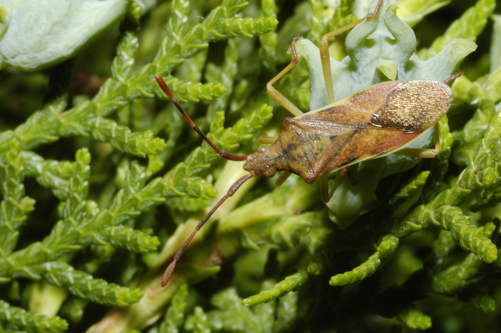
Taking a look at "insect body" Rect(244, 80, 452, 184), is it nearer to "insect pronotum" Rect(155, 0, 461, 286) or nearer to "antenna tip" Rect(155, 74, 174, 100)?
"insect pronotum" Rect(155, 0, 461, 286)

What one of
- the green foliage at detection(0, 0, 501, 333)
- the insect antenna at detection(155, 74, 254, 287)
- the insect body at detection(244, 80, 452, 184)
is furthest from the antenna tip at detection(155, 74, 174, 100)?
the insect body at detection(244, 80, 452, 184)

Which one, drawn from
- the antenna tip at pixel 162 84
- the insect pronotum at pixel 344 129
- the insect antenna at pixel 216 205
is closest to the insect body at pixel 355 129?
the insect pronotum at pixel 344 129

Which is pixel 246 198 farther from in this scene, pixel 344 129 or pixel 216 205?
pixel 344 129

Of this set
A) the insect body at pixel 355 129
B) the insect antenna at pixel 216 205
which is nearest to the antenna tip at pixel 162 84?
the insect antenna at pixel 216 205

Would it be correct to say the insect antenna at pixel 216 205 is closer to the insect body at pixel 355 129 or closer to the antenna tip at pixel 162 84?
the antenna tip at pixel 162 84

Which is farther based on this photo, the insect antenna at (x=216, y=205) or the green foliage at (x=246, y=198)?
the insect antenna at (x=216, y=205)

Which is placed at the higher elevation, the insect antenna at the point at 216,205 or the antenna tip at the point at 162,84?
the antenna tip at the point at 162,84

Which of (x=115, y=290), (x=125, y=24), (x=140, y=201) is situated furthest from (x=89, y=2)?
(x=115, y=290)
